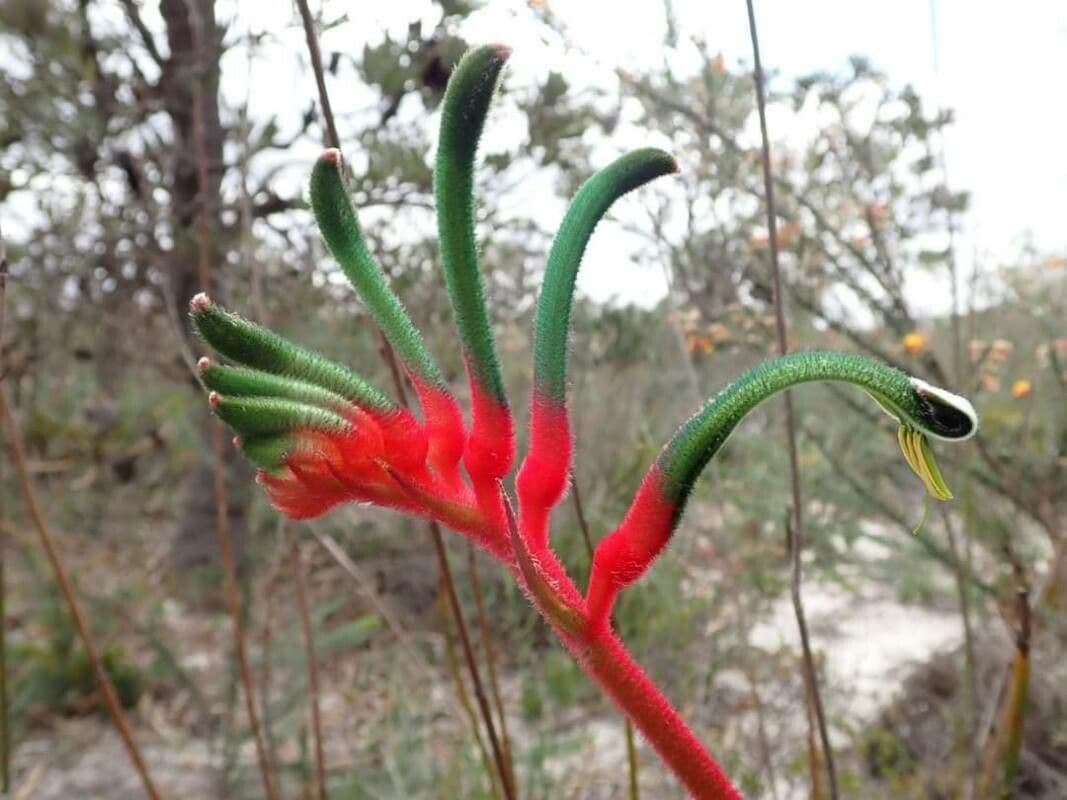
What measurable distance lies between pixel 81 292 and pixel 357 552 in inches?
44.5

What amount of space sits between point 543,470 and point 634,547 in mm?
50

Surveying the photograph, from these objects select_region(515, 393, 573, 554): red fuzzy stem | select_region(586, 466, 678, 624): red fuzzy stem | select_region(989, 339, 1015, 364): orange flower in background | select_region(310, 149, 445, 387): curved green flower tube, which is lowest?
select_region(586, 466, 678, 624): red fuzzy stem

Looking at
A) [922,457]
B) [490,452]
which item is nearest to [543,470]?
[490,452]

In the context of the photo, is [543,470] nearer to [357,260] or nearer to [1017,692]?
[357,260]

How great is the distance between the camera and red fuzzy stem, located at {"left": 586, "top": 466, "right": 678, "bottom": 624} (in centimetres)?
35

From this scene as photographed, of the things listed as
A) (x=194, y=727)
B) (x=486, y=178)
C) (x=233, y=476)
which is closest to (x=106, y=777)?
(x=194, y=727)

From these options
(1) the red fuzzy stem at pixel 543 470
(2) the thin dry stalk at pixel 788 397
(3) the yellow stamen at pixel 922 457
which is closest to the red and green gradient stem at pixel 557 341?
(1) the red fuzzy stem at pixel 543 470

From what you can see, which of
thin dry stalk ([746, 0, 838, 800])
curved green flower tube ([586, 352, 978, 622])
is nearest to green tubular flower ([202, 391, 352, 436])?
curved green flower tube ([586, 352, 978, 622])

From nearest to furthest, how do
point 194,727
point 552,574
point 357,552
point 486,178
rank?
point 552,574 < point 486,178 < point 194,727 < point 357,552

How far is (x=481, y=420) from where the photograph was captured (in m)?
0.38

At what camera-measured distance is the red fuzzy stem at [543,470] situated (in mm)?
376

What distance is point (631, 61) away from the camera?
1348 millimetres

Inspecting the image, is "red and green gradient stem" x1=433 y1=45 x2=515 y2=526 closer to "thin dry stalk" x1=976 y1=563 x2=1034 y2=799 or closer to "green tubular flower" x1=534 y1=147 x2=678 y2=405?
"green tubular flower" x1=534 y1=147 x2=678 y2=405

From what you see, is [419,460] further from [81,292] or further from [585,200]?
[81,292]
